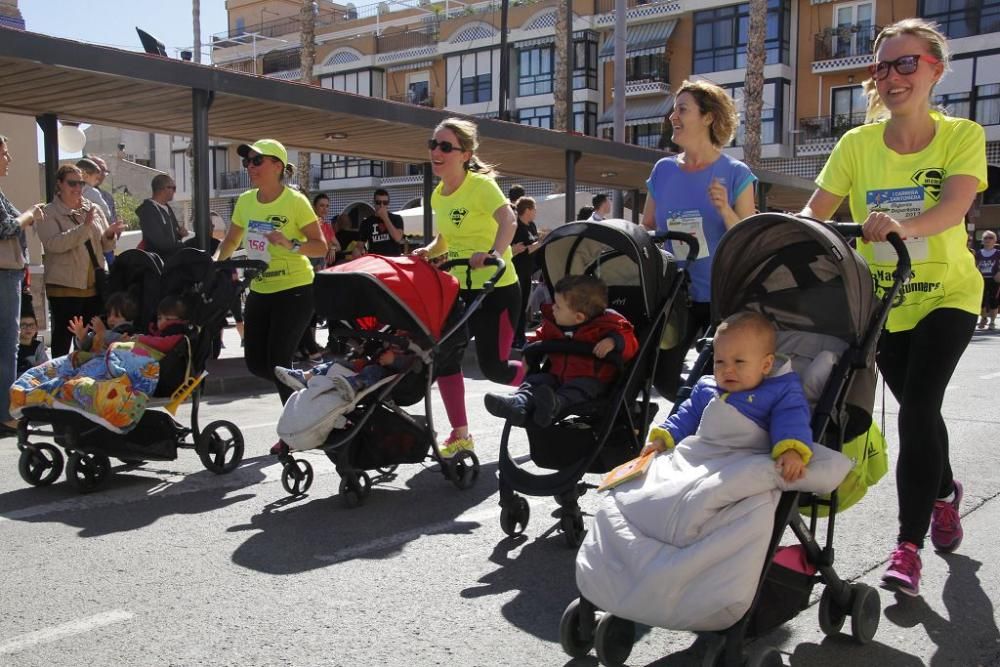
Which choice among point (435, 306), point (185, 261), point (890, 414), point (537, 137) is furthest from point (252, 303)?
point (537, 137)

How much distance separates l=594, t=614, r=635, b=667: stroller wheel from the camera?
3.12 m

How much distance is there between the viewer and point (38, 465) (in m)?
5.85

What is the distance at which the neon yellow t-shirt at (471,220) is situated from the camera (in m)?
6.32

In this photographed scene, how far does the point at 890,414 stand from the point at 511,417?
17.0ft

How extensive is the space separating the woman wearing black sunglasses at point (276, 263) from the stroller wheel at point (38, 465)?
1.30 meters

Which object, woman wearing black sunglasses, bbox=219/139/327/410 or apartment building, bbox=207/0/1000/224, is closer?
woman wearing black sunglasses, bbox=219/139/327/410

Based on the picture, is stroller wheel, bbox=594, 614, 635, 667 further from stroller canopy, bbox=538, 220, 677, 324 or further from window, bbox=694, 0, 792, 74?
window, bbox=694, 0, 792, 74

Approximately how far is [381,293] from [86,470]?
1.99m

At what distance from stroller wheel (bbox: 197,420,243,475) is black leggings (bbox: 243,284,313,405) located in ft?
1.55

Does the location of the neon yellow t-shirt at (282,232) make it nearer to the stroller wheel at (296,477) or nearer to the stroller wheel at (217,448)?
the stroller wheel at (217,448)

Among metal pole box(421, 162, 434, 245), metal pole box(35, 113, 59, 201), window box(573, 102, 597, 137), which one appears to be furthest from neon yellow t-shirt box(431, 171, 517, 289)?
window box(573, 102, 597, 137)

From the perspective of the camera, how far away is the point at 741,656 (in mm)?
3029

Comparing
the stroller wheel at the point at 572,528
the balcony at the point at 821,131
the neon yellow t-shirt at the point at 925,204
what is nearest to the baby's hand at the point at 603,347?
the stroller wheel at the point at 572,528

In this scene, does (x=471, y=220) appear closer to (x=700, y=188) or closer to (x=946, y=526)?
(x=700, y=188)
